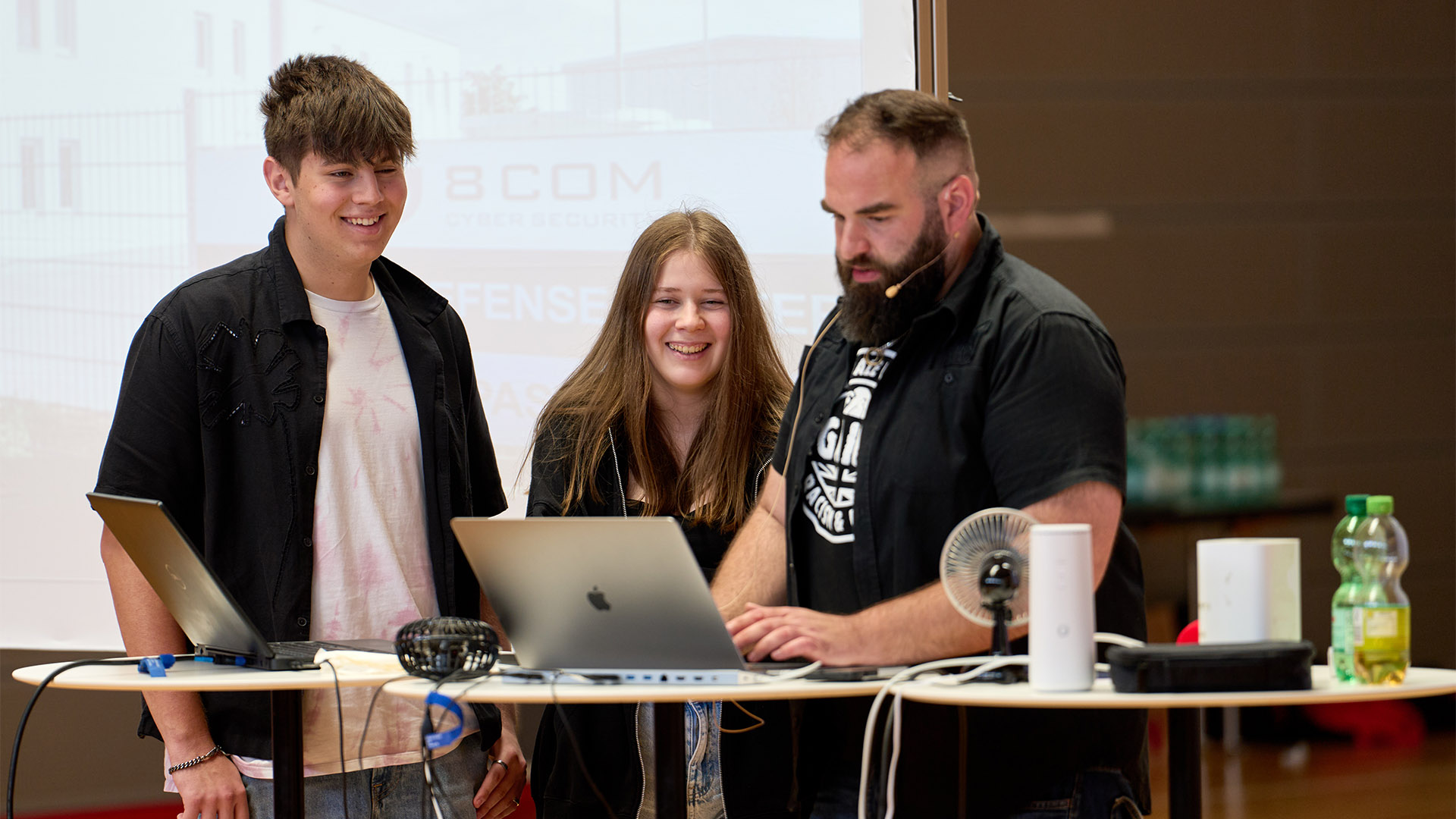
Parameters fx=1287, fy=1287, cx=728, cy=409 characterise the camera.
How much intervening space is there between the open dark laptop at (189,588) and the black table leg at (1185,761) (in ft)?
3.53

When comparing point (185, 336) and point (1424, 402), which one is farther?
point (1424, 402)

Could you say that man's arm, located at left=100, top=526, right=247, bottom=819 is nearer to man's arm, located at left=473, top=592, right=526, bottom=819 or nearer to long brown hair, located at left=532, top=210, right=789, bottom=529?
man's arm, located at left=473, top=592, right=526, bottom=819

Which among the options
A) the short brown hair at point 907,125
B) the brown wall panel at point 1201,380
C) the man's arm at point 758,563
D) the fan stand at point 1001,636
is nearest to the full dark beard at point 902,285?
the short brown hair at point 907,125

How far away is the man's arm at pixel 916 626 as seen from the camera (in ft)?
5.34

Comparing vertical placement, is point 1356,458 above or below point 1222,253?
below

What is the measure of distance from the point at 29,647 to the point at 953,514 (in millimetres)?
2642

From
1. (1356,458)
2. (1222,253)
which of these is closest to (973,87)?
(1222,253)

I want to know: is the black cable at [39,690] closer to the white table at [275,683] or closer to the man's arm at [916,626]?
the white table at [275,683]

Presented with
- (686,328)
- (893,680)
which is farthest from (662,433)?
(893,680)

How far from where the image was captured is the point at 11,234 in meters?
3.30

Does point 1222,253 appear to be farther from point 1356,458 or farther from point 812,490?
point 812,490

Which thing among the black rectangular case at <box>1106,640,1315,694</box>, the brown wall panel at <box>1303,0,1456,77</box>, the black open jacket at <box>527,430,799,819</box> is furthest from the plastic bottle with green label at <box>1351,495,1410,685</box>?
the brown wall panel at <box>1303,0,1456,77</box>

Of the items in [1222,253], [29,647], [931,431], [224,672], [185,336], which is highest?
[1222,253]

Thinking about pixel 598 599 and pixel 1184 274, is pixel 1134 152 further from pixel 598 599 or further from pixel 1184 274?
pixel 598 599
